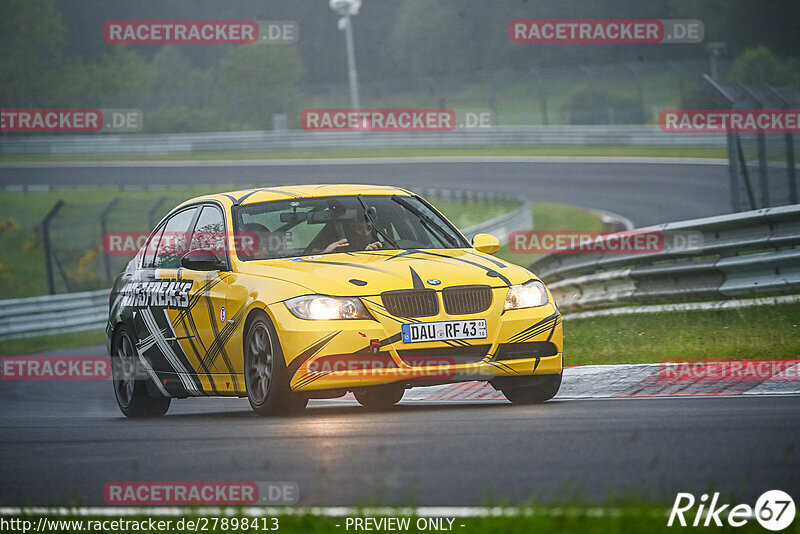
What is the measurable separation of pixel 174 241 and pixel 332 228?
1.57m

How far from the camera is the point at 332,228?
920 centimetres

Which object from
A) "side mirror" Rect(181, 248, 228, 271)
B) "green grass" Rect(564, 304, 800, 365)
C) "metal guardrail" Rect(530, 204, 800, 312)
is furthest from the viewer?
"metal guardrail" Rect(530, 204, 800, 312)

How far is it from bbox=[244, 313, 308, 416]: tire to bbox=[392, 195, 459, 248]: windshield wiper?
190 cm

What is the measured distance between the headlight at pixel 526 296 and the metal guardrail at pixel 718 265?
3.78 metres

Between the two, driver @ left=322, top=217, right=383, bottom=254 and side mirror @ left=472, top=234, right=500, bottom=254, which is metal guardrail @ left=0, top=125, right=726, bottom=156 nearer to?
side mirror @ left=472, top=234, right=500, bottom=254

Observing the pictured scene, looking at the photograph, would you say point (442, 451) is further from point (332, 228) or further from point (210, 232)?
point (210, 232)

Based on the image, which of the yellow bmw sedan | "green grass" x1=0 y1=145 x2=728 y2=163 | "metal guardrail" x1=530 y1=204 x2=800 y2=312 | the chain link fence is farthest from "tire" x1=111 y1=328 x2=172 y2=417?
"green grass" x1=0 y1=145 x2=728 y2=163

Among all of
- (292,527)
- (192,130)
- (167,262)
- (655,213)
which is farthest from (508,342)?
(192,130)

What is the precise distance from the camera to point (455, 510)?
186 inches

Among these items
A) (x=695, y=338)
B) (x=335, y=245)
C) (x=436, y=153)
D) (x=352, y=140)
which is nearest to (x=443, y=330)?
(x=335, y=245)

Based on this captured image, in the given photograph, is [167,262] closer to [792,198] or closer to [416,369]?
[416,369]

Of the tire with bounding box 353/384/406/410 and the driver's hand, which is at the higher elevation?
the driver's hand

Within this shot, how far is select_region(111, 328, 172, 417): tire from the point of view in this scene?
33.2 feet

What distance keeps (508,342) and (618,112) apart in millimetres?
38934
